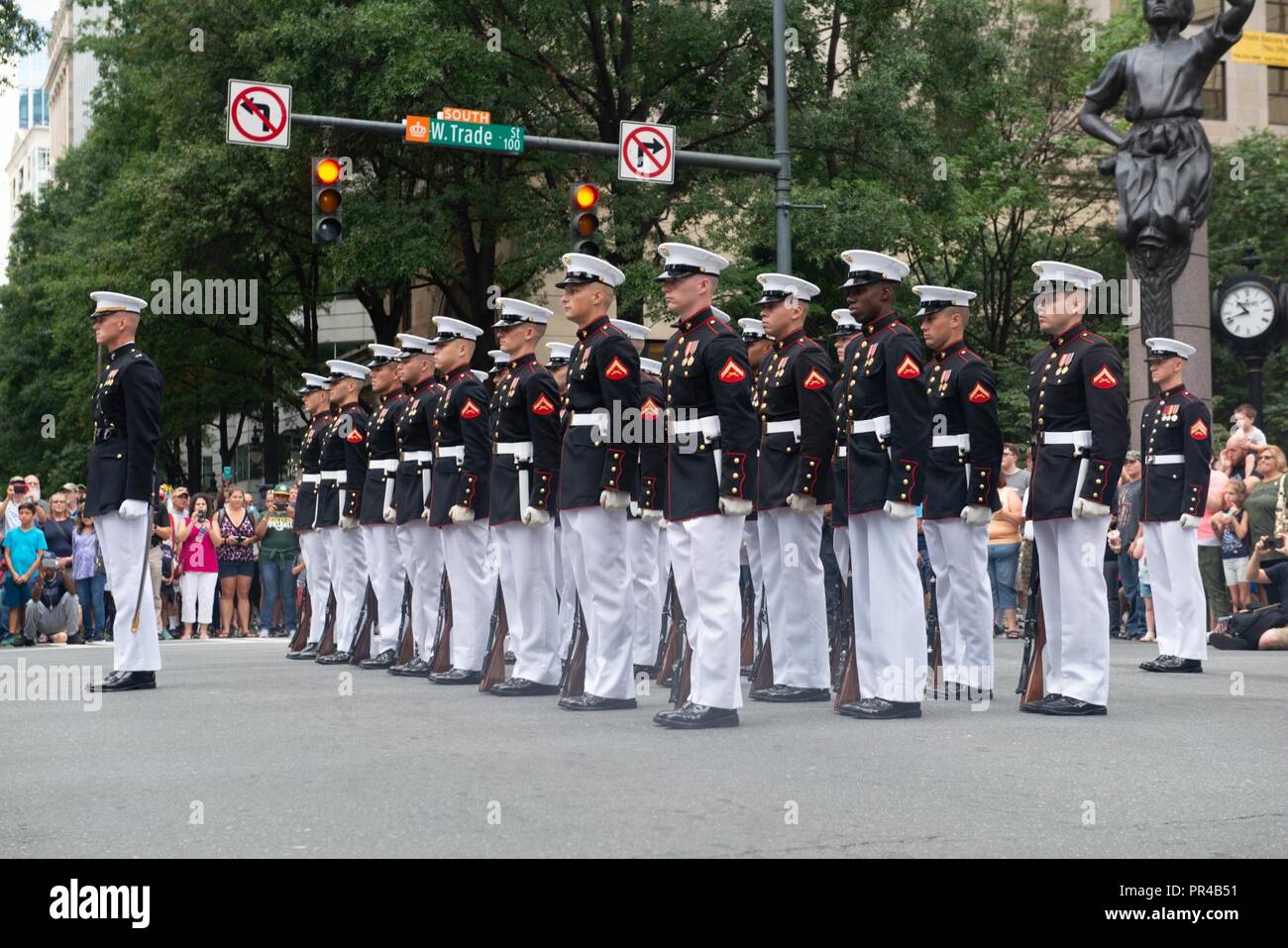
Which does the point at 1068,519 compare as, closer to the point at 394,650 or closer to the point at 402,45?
the point at 394,650

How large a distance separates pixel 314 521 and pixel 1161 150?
10316 mm

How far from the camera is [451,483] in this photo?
12.1 metres

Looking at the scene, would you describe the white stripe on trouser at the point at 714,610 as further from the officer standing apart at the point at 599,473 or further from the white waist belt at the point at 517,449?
the white waist belt at the point at 517,449

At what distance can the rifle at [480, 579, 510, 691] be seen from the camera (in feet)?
36.5

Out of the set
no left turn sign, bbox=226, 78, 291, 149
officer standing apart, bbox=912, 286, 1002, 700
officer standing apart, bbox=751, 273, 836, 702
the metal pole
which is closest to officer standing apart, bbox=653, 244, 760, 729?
officer standing apart, bbox=751, 273, 836, 702

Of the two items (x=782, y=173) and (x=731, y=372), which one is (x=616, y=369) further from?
(x=782, y=173)

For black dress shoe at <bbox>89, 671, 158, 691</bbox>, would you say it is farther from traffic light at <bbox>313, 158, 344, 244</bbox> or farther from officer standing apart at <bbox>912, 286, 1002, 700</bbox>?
traffic light at <bbox>313, 158, 344, 244</bbox>

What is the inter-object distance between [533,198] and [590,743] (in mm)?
20206

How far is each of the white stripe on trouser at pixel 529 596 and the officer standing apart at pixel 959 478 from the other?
2.47 meters

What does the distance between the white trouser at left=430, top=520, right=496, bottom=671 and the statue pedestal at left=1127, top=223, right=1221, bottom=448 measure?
10.1 m

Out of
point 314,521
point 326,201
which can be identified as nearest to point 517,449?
point 314,521

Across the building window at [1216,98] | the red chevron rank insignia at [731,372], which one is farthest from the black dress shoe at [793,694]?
the building window at [1216,98]

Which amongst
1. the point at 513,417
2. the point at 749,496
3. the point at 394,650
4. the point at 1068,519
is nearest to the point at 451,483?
the point at 513,417

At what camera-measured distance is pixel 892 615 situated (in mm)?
9172
